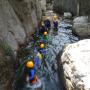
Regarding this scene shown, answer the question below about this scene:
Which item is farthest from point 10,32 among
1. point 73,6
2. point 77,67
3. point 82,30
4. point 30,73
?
point 73,6

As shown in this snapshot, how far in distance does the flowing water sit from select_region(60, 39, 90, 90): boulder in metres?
1.36

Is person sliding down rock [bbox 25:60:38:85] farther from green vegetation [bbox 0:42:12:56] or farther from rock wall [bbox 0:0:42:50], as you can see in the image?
rock wall [bbox 0:0:42:50]

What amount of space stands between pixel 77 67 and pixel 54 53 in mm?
5610

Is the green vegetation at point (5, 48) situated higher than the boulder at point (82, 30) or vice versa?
the green vegetation at point (5, 48)

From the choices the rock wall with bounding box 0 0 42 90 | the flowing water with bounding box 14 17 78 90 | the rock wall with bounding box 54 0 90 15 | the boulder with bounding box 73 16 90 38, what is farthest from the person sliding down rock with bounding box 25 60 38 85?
the rock wall with bounding box 54 0 90 15

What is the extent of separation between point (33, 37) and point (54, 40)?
6.07 feet

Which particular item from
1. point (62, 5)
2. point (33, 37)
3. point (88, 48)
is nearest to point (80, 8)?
point (62, 5)

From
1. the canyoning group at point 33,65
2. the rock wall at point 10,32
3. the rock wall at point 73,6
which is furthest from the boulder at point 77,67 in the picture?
the rock wall at point 73,6

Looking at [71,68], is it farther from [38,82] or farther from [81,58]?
[38,82]

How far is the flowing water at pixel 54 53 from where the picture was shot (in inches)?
369

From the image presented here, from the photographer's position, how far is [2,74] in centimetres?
765

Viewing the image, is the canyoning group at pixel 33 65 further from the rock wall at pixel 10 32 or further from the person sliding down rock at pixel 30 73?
the rock wall at pixel 10 32

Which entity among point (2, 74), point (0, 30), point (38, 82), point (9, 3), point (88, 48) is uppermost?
point (9, 3)

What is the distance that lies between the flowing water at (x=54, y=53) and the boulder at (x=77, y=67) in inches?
53.6
